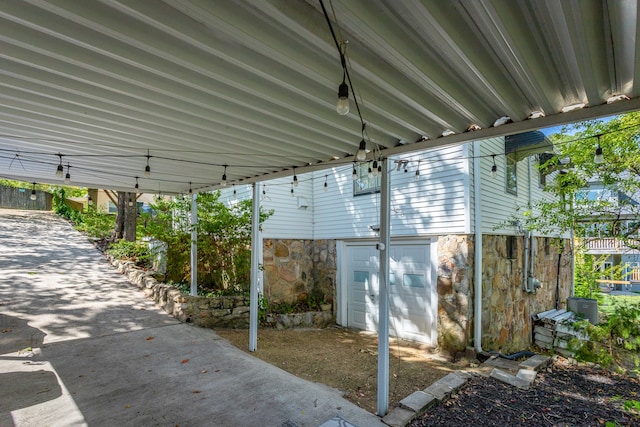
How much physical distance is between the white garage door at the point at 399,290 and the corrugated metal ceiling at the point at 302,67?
3.61 metres

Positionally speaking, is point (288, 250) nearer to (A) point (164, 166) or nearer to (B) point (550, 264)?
(A) point (164, 166)

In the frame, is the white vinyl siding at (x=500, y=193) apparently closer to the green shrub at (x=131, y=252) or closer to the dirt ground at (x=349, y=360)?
the dirt ground at (x=349, y=360)

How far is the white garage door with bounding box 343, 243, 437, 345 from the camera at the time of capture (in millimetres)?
6059

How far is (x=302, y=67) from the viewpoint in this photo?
77.8 inches

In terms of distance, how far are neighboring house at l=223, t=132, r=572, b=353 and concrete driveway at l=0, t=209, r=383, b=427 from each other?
2835 mm

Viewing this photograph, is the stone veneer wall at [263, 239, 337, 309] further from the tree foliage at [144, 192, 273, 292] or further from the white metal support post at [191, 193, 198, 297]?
the white metal support post at [191, 193, 198, 297]

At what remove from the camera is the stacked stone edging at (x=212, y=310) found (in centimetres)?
572

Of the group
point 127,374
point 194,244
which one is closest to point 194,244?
point 194,244

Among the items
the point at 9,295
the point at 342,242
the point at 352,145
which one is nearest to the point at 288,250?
the point at 342,242

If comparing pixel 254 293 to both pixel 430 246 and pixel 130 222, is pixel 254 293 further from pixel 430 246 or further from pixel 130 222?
pixel 130 222

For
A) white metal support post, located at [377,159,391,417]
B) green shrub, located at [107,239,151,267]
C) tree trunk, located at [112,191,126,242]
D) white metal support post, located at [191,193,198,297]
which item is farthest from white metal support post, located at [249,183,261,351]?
tree trunk, located at [112,191,126,242]

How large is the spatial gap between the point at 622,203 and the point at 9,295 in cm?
1088

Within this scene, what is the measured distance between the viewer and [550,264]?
8039mm

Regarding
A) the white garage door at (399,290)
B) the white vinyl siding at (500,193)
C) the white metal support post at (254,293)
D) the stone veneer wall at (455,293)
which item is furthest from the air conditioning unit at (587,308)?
the white metal support post at (254,293)
